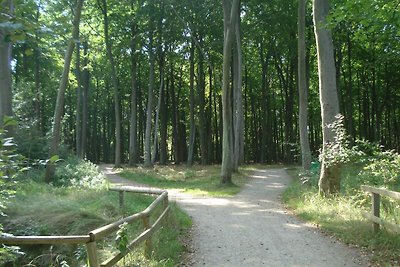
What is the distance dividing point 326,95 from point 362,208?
395 cm

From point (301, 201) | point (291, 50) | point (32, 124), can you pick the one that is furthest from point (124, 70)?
point (301, 201)

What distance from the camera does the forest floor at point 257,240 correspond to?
7.46 metres

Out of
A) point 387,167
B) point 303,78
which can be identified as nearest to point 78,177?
point 303,78

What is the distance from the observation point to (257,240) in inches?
357

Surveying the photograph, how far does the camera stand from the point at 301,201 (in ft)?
45.4

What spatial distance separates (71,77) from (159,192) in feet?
90.0

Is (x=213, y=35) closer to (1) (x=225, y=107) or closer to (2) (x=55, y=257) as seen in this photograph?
(1) (x=225, y=107)

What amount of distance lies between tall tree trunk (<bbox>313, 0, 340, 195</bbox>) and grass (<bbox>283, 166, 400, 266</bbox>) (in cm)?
45

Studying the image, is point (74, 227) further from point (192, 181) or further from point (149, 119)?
point (149, 119)

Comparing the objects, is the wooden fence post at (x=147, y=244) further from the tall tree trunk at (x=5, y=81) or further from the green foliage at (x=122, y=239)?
the tall tree trunk at (x=5, y=81)

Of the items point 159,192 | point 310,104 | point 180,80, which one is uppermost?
point 180,80

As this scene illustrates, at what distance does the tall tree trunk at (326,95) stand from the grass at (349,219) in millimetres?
451

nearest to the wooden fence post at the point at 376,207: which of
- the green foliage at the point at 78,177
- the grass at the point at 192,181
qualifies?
the grass at the point at 192,181

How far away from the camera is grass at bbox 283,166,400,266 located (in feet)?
24.3
